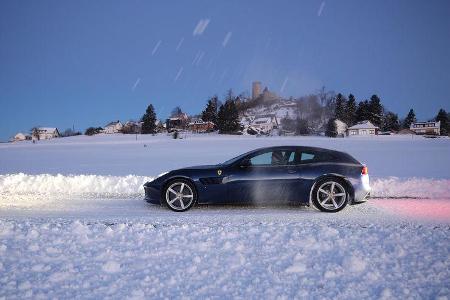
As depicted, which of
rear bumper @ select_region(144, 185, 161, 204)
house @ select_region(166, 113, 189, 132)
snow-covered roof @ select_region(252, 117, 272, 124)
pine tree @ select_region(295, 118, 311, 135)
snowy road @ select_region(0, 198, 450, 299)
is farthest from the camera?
house @ select_region(166, 113, 189, 132)

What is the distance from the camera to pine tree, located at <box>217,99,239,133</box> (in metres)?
90.1

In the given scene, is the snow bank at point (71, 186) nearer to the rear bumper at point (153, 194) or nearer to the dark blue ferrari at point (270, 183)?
the rear bumper at point (153, 194)

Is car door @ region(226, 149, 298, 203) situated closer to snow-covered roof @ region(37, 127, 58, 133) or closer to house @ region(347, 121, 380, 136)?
house @ region(347, 121, 380, 136)

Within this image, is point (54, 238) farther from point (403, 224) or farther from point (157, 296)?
point (403, 224)

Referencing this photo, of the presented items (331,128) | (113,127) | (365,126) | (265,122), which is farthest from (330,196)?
(113,127)

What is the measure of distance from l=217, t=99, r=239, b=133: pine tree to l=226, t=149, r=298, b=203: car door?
81869 mm

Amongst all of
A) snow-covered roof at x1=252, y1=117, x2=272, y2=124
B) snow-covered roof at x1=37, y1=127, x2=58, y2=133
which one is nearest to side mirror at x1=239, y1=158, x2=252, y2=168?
snow-covered roof at x1=252, y1=117, x2=272, y2=124

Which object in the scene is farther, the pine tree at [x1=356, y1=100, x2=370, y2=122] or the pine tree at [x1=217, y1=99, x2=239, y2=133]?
the pine tree at [x1=356, y1=100, x2=370, y2=122]

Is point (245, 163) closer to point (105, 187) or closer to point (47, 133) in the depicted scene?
point (105, 187)

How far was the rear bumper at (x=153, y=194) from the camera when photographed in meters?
8.10

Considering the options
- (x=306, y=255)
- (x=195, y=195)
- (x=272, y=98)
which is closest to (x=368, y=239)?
(x=306, y=255)

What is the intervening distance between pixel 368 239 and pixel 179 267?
99.6 inches

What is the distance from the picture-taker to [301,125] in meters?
89.9

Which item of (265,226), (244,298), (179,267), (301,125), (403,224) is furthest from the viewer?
(301,125)
